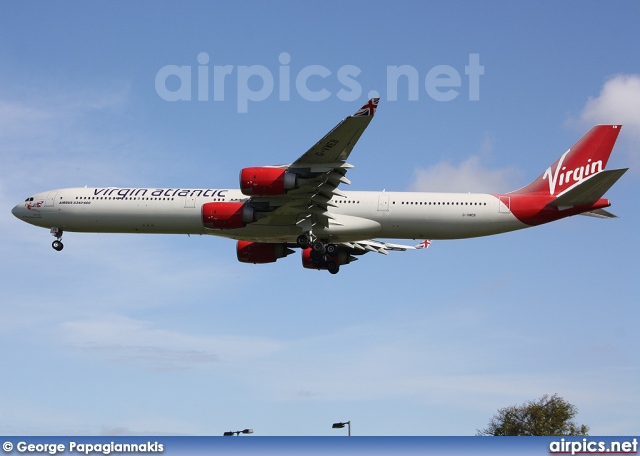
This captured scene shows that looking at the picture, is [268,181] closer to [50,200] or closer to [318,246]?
[318,246]

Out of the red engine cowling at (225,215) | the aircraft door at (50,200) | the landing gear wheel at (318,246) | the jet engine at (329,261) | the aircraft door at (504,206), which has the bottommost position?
the landing gear wheel at (318,246)

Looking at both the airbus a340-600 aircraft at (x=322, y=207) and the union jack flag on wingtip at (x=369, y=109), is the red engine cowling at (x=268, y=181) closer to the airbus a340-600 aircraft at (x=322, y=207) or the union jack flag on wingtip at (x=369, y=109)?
the airbus a340-600 aircraft at (x=322, y=207)

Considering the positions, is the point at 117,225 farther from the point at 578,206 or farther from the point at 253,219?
the point at 578,206

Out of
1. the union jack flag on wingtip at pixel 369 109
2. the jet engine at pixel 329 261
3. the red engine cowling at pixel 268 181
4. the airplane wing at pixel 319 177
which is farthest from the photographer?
the jet engine at pixel 329 261

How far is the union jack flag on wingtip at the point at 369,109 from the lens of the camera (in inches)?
2002

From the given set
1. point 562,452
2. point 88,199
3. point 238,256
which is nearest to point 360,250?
point 238,256

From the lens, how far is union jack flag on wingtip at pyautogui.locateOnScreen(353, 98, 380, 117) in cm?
5084

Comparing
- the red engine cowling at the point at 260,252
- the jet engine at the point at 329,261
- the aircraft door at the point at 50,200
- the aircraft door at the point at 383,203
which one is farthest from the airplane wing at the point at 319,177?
the aircraft door at the point at 50,200

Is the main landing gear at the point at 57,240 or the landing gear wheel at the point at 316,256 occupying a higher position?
the main landing gear at the point at 57,240

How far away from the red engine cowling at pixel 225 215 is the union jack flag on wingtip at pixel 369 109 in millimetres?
11434

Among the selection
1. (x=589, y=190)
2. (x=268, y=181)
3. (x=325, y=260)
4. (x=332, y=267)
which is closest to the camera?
(x=268, y=181)

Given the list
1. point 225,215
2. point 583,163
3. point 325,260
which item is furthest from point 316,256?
point 583,163

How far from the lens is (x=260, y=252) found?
221 feet

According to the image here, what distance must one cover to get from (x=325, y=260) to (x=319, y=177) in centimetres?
1193
